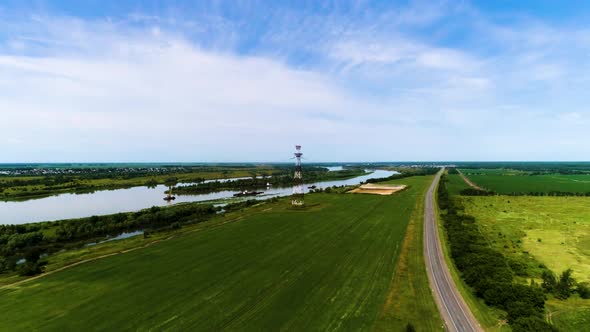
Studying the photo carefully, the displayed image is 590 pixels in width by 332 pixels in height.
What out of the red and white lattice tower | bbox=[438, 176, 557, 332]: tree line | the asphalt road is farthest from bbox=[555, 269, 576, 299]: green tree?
the red and white lattice tower

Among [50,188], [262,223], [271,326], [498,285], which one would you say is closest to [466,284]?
[498,285]

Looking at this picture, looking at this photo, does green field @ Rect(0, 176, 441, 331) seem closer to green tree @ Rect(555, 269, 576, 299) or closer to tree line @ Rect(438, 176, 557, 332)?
tree line @ Rect(438, 176, 557, 332)

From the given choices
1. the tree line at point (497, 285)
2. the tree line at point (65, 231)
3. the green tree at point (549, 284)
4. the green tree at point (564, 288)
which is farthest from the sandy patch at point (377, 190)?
the green tree at point (564, 288)

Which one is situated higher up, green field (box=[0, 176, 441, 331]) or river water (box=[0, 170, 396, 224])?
river water (box=[0, 170, 396, 224])

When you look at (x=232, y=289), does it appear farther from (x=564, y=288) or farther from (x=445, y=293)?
(x=564, y=288)

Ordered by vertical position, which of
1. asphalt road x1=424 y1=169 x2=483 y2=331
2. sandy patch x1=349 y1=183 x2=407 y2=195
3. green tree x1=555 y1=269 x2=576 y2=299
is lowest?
asphalt road x1=424 y1=169 x2=483 y2=331
